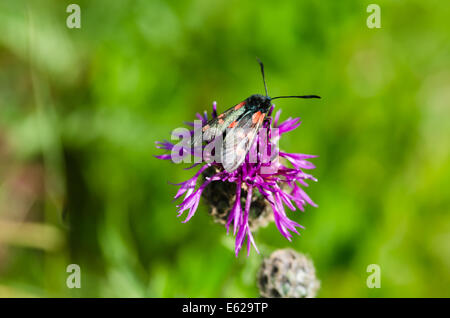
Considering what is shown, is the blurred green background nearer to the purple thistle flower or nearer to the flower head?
the flower head

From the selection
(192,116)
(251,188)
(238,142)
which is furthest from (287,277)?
(192,116)

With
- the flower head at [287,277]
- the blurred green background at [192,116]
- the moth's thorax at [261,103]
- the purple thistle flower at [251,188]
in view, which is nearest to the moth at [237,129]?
the moth's thorax at [261,103]

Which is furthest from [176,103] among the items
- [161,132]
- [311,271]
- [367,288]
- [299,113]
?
[367,288]

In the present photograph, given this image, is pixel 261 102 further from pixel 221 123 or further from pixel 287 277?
pixel 287 277

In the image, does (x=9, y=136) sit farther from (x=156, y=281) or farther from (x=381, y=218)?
(x=381, y=218)

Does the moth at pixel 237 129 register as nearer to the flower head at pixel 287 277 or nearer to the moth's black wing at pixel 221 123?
the moth's black wing at pixel 221 123

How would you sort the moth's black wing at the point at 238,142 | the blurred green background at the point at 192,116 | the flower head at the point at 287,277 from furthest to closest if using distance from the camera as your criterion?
the blurred green background at the point at 192,116
the flower head at the point at 287,277
the moth's black wing at the point at 238,142
